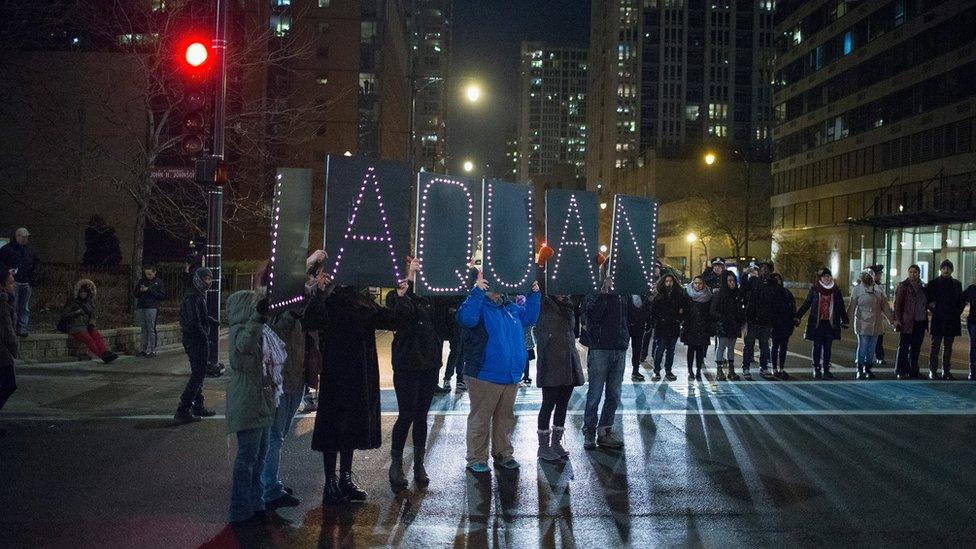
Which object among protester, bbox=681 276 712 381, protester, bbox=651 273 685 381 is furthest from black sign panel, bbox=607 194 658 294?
protester, bbox=681 276 712 381

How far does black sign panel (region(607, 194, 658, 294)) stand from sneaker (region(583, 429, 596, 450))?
5.18 feet

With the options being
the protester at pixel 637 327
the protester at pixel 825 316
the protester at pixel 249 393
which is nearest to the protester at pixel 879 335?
the protester at pixel 825 316

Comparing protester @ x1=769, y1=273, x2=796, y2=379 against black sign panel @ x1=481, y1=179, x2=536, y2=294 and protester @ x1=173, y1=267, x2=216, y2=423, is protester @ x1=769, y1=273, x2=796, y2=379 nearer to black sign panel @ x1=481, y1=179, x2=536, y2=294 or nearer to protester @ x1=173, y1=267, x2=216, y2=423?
black sign panel @ x1=481, y1=179, x2=536, y2=294

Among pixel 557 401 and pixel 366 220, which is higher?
pixel 366 220

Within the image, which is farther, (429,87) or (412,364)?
(429,87)

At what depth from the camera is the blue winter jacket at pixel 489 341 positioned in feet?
25.3

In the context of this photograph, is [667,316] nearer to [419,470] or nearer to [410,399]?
[419,470]

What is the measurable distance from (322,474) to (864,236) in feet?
173

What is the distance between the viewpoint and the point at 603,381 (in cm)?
923

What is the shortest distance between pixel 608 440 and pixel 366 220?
380cm

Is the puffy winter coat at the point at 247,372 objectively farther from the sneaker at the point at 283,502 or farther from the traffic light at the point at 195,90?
the traffic light at the point at 195,90

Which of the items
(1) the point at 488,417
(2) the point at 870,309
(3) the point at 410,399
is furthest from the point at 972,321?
(3) the point at 410,399

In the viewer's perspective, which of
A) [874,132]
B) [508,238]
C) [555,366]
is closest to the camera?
[508,238]

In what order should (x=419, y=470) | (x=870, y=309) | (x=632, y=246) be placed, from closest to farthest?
(x=419, y=470) → (x=632, y=246) → (x=870, y=309)
